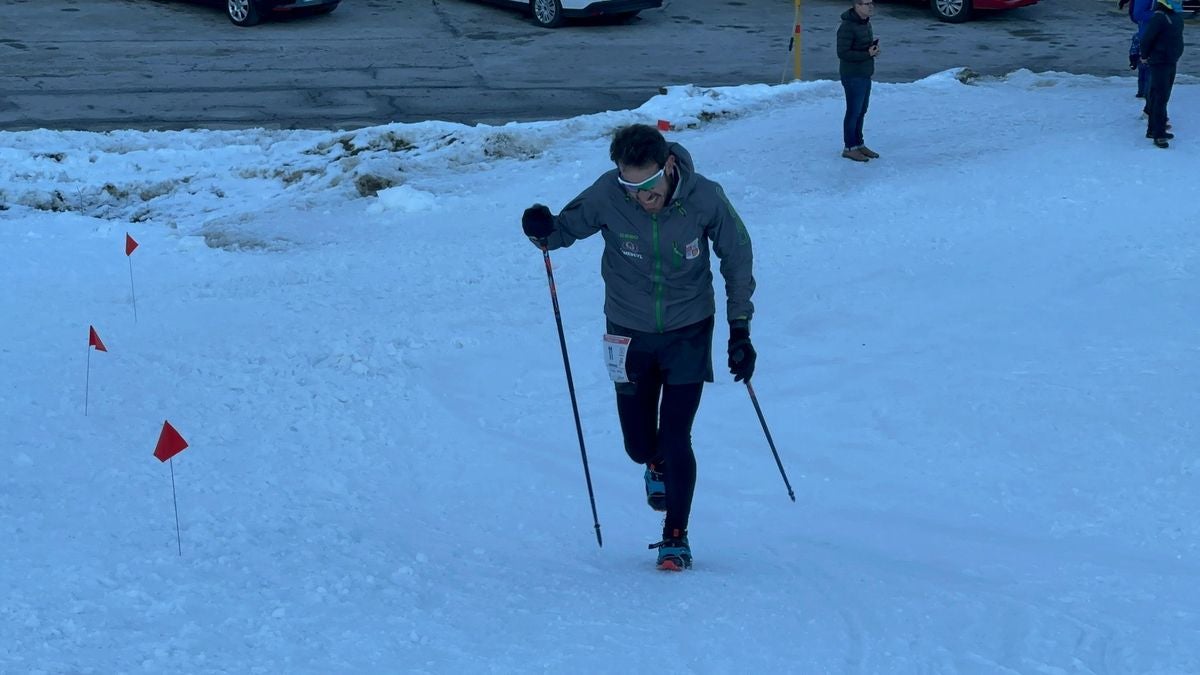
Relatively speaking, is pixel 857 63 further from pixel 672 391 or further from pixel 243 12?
pixel 243 12

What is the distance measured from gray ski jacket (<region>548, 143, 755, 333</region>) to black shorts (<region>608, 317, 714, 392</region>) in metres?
0.03

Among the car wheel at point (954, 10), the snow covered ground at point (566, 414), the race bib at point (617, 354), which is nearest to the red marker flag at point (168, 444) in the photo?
the snow covered ground at point (566, 414)

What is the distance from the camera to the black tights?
505 cm

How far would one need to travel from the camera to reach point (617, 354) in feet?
16.6

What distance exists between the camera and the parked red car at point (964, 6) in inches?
776

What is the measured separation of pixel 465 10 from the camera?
67.2 ft

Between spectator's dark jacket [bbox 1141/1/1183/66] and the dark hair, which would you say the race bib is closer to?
the dark hair

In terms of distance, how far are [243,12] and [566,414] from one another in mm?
13721

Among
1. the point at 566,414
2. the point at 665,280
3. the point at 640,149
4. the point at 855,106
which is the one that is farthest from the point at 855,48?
the point at 640,149

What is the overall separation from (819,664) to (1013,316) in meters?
4.37

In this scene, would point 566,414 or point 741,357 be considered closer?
point 741,357

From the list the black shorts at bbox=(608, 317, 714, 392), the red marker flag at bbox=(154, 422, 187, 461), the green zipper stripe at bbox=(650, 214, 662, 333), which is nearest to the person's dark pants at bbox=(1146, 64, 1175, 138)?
the black shorts at bbox=(608, 317, 714, 392)

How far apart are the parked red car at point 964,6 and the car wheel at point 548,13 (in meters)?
5.79

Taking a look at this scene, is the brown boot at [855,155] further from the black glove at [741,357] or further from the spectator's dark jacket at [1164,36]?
the black glove at [741,357]
